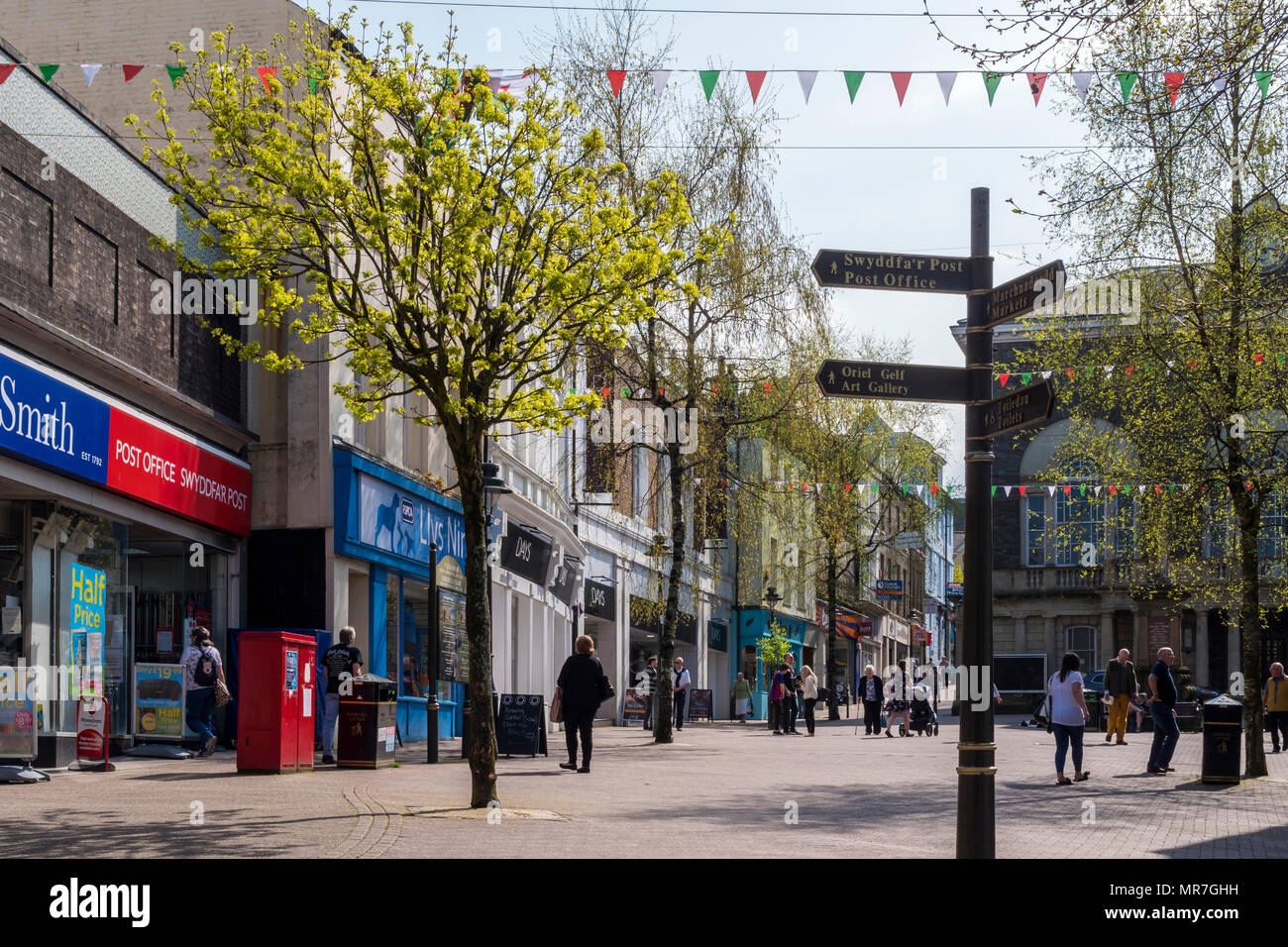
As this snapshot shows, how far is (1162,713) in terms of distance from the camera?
20.5 meters

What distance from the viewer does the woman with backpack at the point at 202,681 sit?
1928 cm

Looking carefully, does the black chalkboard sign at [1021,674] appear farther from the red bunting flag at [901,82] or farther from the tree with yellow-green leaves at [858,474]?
the red bunting flag at [901,82]

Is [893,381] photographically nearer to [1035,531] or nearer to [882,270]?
[882,270]

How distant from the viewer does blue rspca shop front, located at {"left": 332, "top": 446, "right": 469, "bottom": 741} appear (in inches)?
928

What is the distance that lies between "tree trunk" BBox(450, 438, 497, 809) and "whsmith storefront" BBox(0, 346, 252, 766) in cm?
539

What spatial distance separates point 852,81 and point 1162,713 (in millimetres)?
10236

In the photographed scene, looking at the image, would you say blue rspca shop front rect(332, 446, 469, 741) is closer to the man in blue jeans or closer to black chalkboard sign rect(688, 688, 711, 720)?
the man in blue jeans

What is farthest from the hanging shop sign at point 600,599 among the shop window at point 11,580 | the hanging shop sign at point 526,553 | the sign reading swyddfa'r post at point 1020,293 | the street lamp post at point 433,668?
the sign reading swyddfa'r post at point 1020,293

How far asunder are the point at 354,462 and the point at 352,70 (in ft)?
34.3

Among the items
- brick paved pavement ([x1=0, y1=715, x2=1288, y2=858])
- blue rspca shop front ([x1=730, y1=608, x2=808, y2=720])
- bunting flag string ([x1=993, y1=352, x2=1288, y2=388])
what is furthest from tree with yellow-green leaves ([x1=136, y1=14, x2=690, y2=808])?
blue rspca shop front ([x1=730, y1=608, x2=808, y2=720])

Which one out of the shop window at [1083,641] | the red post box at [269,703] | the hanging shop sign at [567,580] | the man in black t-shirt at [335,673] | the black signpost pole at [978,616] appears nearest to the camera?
the black signpost pole at [978,616]

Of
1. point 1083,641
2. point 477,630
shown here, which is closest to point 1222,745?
point 477,630

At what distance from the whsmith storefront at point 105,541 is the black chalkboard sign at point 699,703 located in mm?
21504

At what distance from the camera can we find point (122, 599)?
1962cm
